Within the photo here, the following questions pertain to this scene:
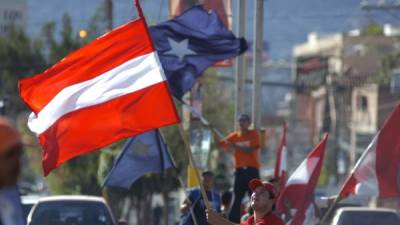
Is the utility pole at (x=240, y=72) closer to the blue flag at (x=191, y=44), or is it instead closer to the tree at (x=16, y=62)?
the blue flag at (x=191, y=44)

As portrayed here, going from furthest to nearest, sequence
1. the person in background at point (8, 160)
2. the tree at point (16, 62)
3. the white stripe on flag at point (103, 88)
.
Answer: the tree at point (16, 62) → the white stripe on flag at point (103, 88) → the person in background at point (8, 160)

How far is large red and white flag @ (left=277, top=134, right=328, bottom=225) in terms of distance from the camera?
18297mm

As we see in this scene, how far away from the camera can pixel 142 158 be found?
61.7ft

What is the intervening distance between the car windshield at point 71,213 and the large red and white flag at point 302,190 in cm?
248

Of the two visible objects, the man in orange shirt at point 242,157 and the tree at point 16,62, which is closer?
the man in orange shirt at point 242,157

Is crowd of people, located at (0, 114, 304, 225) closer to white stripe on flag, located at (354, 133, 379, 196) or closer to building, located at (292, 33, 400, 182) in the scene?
white stripe on flag, located at (354, 133, 379, 196)

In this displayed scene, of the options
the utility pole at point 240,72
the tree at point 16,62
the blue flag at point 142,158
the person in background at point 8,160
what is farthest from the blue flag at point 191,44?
the tree at point 16,62

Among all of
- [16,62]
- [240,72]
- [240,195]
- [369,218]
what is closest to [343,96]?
[16,62]

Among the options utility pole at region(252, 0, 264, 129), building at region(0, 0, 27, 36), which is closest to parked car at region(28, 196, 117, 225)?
utility pole at region(252, 0, 264, 129)

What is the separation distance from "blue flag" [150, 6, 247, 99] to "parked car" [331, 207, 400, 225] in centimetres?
271

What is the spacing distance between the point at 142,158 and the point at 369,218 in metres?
3.36

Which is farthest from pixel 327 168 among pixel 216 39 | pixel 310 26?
pixel 310 26

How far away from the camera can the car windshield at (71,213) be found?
19.3m

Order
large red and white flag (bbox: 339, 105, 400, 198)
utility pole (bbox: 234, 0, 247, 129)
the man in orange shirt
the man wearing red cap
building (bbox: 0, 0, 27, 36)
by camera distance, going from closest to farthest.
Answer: the man wearing red cap
large red and white flag (bbox: 339, 105, 400, 198)
the man in orange shirt
utility pole (bbox: 234, 0, 247, 129)
building (bbox: 0, 0, 27, 36)
